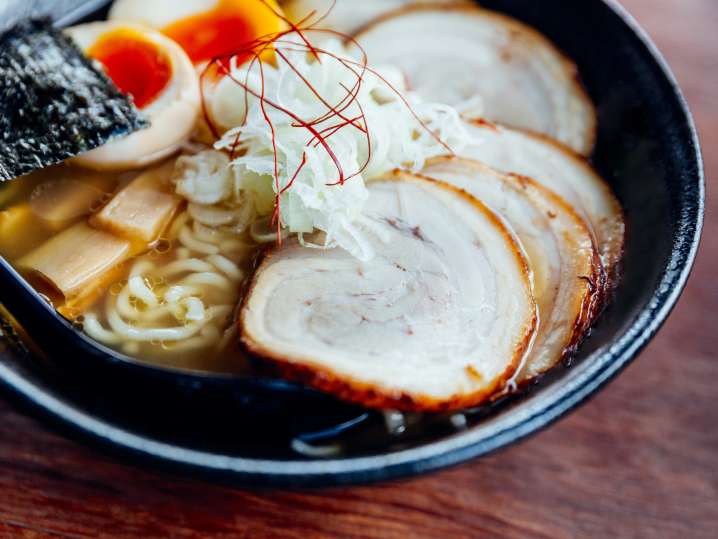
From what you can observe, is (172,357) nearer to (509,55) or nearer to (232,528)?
(232,528)

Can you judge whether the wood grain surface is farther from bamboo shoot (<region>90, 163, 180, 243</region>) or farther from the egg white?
the egg white

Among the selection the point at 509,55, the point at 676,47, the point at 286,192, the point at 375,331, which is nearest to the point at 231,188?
the point at 286,192

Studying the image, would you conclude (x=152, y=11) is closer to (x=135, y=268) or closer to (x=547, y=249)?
(x=135, y=268)

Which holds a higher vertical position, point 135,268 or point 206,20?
point 206,20

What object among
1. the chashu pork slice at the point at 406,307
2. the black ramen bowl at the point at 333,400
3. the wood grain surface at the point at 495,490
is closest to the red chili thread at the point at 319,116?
the chashu pork slice at the point at 406,307

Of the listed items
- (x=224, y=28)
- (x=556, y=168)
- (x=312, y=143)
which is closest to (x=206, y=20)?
(x=224, y=28)

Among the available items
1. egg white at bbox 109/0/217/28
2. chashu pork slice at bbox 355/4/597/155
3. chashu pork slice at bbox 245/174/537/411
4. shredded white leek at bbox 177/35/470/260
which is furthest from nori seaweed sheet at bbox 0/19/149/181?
chashu pork slice at bbox 355/4/597/155

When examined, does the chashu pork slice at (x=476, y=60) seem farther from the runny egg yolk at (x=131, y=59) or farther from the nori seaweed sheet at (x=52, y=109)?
the nori seaweed sheet at (x=52, y=109)
